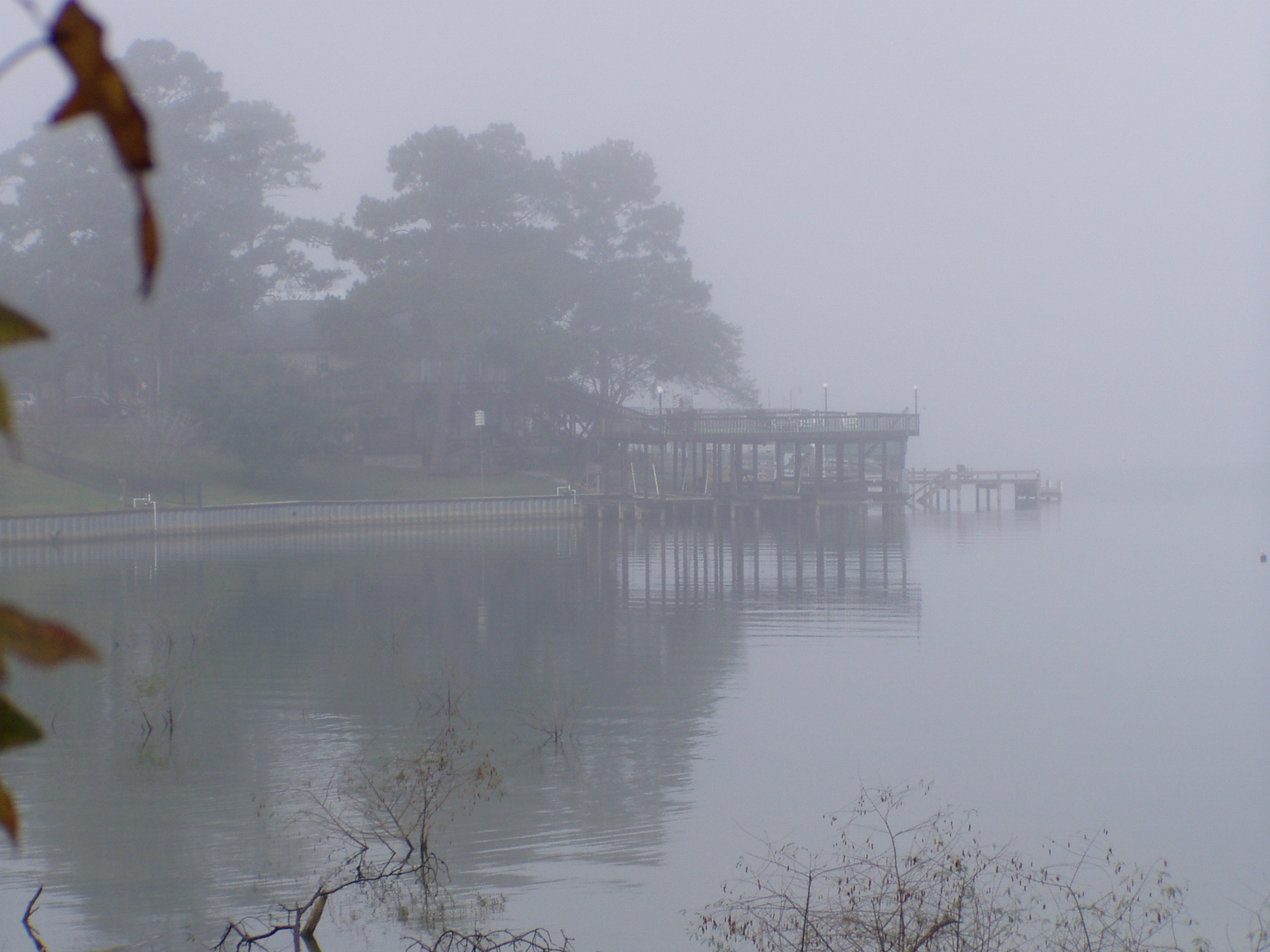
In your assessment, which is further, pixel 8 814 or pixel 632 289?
pixel 632 289

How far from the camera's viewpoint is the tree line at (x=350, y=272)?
51.8 m

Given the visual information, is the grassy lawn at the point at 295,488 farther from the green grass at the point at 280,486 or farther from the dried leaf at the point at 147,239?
the dried leaf at the point at 147,239

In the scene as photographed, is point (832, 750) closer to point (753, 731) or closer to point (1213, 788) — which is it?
point (753, 731)

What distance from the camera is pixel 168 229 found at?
159 ft

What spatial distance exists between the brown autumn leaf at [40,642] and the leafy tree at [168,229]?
167ft

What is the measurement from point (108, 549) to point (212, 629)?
1715cm

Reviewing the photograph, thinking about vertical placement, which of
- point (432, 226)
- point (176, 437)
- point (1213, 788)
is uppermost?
point (432, 226)

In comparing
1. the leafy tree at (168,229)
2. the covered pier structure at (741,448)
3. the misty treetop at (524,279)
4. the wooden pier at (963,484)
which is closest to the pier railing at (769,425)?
the covered pier structure at (741,448)

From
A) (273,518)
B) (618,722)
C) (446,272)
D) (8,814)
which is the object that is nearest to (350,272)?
(446,272)

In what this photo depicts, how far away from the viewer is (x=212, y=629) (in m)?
21.9

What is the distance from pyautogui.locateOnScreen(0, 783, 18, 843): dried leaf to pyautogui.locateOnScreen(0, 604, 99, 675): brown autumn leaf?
0.13 meters

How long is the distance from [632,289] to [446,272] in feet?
36.8

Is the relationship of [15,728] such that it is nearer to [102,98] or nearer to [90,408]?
[102,98]

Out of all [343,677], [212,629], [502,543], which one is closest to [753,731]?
[343,677]
